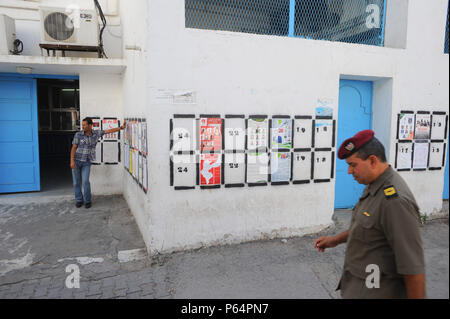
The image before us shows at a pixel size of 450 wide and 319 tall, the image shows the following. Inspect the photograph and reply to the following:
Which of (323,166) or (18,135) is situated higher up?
(18,135)

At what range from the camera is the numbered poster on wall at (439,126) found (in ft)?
19.5

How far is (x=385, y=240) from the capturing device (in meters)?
1.95

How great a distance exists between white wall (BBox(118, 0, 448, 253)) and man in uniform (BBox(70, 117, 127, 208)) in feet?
5.52

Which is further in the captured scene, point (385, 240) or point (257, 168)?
point (257, 168)

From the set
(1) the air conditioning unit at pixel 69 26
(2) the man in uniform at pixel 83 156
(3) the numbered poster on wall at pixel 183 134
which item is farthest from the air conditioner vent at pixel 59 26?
(3) the numbered poster on wall at pixel 183 134

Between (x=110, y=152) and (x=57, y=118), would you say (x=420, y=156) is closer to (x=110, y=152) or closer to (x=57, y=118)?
(x=110, y=152)

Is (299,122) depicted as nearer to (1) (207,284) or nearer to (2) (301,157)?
(2) (301,157)

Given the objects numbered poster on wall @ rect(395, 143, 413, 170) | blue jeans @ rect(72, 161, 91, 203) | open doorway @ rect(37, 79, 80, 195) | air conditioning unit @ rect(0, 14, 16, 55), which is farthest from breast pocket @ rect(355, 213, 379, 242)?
→ open doorway @ rect(37, 79, 80, 195)

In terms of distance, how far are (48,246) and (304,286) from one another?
149 inches

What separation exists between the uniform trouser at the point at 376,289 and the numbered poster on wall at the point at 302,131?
3051 millimetres

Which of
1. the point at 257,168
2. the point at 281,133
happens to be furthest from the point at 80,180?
the point at 281,133

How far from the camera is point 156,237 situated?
174 inches

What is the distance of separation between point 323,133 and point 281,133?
78 centimetres

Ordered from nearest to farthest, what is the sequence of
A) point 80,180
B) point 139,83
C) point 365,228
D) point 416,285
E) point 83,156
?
point 416,285 < point 365,228 < point 139,83 < point 83,156 < point 80,180
